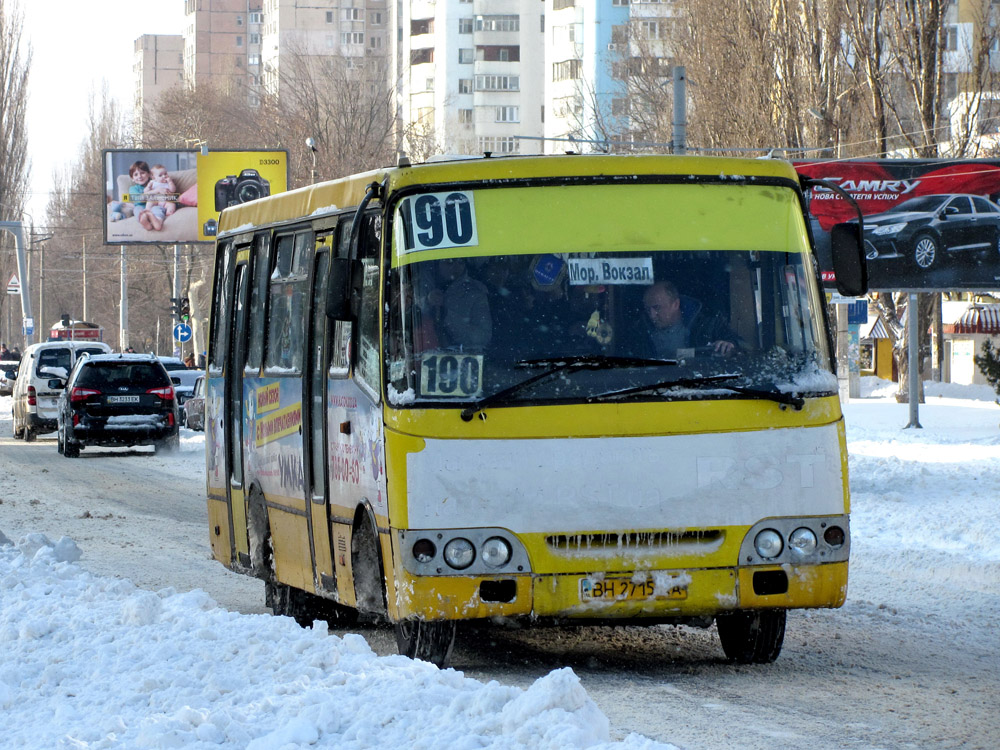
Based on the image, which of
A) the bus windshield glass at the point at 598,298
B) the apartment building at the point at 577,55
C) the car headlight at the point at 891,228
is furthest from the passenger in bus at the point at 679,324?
the apartment building at the point at 577,55

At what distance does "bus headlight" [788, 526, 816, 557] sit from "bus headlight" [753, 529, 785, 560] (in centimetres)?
4

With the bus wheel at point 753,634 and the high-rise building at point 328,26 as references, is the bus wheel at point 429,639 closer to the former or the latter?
the bus wheel at point 753,634

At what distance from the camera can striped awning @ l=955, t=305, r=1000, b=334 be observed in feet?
205

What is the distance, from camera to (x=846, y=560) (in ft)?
25.0

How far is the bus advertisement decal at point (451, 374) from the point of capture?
742 cm

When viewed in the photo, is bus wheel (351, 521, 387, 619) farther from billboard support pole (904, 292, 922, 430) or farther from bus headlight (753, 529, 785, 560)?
billboard support pole (904, 292, 922, 430)

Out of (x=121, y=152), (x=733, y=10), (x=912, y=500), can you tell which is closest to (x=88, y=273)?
(x=121, y=152)

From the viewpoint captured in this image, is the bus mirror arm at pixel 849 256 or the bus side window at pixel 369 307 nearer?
the bus side window at pixel 369 307

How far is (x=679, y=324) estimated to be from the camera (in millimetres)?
7609

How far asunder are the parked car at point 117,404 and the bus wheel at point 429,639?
2126cm

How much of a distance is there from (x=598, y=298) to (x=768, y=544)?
4.04ft

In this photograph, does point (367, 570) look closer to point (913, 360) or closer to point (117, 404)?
point (117, 404)

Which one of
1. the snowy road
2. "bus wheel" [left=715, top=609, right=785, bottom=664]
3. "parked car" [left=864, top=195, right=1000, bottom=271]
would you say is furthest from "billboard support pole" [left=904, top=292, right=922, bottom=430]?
"bus wheel" [left=715, top=609, right=785, bottom=664]

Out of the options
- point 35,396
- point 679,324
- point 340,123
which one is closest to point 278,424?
point 679,324
